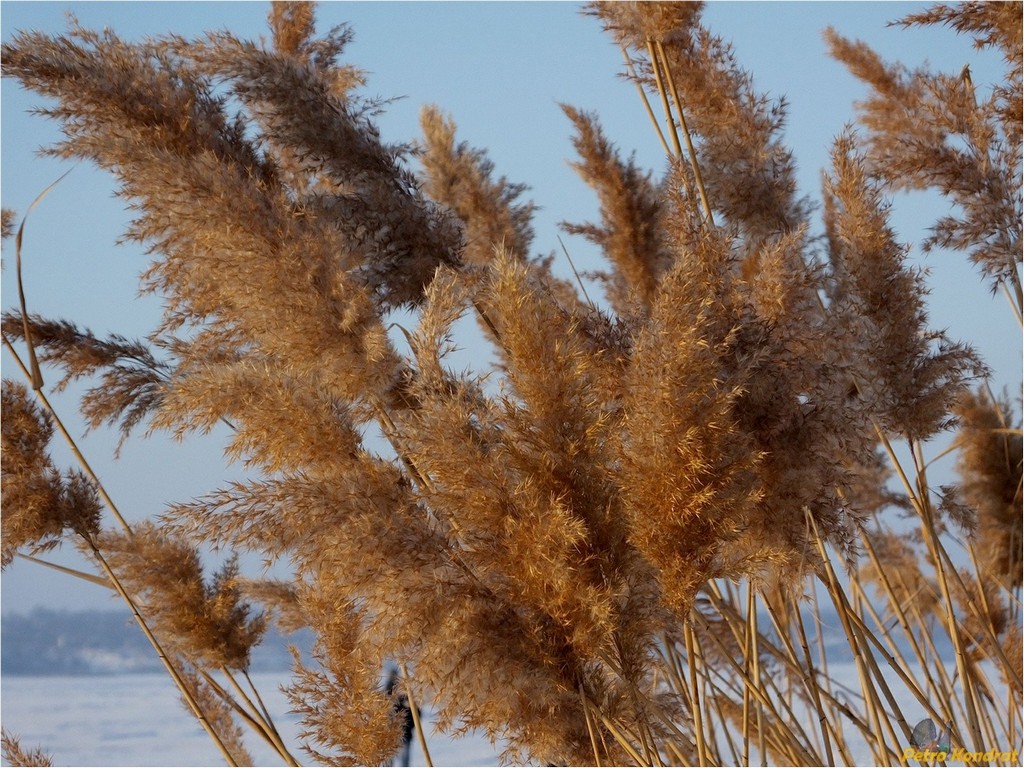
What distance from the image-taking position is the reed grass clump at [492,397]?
73.5 inches

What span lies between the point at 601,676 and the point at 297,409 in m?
0.82

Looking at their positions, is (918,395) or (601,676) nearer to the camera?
(601,676)

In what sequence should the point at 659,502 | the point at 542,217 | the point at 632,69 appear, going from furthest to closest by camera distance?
the point at 542,217, the point at 632,69, the point at 659,502

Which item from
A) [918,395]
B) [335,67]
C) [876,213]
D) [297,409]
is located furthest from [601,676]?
[335,67]

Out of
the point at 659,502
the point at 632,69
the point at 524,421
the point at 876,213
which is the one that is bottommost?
the point at 659,502

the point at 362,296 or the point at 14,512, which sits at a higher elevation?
the point at 362,296

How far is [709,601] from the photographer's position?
112 inches

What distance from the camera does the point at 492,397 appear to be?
75.9 inches

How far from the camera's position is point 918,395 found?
8.67ft

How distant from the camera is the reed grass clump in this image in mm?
1866

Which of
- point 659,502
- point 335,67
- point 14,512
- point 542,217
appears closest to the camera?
point 659,502

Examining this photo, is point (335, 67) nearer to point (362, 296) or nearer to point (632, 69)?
point (632, 69)

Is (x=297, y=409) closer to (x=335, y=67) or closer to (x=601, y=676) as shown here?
(x=601, y=676)

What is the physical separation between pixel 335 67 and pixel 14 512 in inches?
71.3
